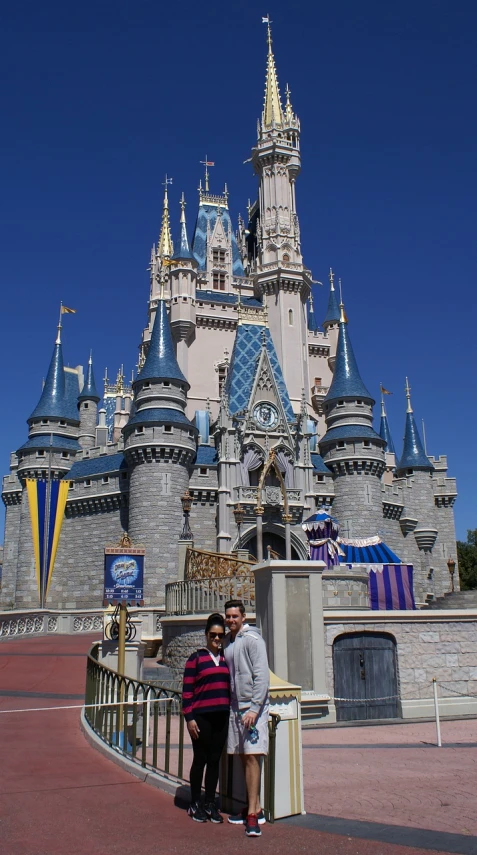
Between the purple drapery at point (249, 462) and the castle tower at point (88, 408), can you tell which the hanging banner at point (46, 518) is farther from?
the purple drapery at point (249, 462)

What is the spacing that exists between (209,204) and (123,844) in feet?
161

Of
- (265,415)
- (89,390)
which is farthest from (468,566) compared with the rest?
(89,390)

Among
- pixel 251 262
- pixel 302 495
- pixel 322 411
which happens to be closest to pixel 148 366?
pixel 302 495

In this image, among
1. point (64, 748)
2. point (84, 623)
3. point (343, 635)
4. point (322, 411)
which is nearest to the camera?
point (64, 748)

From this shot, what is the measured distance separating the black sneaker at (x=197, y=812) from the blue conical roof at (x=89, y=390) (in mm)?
39599

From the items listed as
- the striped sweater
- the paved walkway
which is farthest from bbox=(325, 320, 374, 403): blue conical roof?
the striped sweater

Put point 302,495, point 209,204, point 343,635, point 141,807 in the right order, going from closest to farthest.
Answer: point 141,807 → point 343,635 → point 302,495 → point 209,204

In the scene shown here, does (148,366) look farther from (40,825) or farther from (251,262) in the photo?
(40,825)

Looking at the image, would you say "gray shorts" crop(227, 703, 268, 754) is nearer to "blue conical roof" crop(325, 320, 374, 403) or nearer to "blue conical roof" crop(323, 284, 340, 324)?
"blue conical roof" crop(325, 320, 374, 403)

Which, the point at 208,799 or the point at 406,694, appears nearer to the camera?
the point at 208,799

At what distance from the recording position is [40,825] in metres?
4.85

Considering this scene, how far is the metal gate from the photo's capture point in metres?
11.9

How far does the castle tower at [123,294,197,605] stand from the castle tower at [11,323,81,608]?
5142mm

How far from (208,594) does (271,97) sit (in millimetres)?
39890
